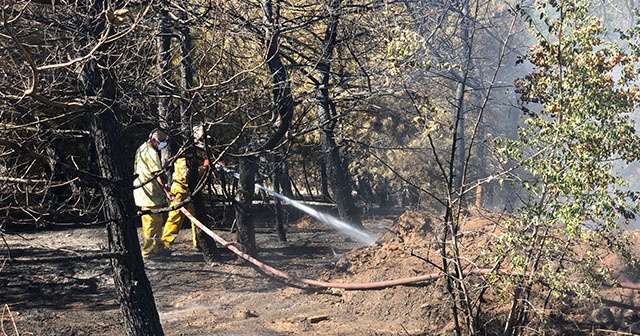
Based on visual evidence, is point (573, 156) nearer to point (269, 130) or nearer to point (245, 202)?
point (269, 130)

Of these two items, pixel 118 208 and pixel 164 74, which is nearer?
pixel 118 208

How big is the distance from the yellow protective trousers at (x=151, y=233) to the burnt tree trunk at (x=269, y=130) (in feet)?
3.94

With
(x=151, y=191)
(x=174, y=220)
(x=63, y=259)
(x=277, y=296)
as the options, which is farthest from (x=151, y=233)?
(x=63, y=259)

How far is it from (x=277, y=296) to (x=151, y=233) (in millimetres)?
2328

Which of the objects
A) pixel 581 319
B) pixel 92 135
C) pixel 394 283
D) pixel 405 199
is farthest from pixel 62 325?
pixel 405 199

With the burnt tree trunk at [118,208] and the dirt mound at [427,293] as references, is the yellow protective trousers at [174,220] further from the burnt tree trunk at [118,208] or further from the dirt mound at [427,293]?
the burnt tree trunk at [118,208]

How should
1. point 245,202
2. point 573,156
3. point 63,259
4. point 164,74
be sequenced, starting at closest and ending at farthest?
1. point 63,259
2. point 573,156
3. point 164,74
4. point 245,202

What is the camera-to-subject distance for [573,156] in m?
5.12

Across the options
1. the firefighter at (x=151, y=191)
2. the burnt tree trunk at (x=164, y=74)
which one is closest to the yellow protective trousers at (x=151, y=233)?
the firefighter at (x=151, y=191)

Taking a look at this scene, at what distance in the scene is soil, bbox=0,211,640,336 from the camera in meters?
7.04

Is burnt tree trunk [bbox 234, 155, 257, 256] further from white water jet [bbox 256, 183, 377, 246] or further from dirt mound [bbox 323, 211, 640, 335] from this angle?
white water jet [bbox 256, 183, 377, 246]

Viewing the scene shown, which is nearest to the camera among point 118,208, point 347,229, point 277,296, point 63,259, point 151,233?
point 63,259

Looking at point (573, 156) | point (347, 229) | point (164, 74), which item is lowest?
point (347, 229)

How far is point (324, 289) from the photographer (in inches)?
339
